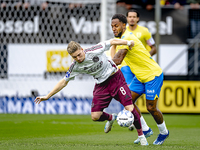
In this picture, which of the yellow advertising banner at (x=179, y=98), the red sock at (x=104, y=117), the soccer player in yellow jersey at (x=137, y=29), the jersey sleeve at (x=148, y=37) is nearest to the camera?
the red sock at (x=104, y=117)

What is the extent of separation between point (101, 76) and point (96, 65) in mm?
239

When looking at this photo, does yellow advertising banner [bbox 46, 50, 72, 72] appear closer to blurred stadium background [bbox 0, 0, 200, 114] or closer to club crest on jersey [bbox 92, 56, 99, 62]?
blurred stadium background [bbox 0, 0, 200, 114]

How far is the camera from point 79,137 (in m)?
6.42

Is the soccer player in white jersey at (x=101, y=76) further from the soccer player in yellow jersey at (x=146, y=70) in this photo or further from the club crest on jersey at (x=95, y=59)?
the soccer player in yellow jersey at (x=146, y=70)

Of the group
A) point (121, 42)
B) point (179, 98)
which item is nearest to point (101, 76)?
point (121, 42)

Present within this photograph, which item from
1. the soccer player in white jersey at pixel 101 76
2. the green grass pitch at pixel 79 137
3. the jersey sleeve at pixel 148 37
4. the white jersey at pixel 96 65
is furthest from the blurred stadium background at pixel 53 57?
the white jersey at pixel 96 65

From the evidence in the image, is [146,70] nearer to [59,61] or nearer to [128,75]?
[128,75]

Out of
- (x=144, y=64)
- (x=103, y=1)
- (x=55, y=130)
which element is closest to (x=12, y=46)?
(x=103, y=1)

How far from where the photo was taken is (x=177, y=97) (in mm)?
11102

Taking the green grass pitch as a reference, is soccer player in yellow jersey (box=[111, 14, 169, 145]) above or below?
above

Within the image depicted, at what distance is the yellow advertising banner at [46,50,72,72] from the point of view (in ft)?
38.4

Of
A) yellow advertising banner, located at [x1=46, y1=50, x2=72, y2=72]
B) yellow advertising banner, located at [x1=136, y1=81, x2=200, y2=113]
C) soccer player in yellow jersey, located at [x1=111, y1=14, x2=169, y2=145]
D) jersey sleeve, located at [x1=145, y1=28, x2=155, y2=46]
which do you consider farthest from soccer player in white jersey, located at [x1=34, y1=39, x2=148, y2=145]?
yellow advertising banner, located at [x1=46, y1=50, x2=72, y2=72]

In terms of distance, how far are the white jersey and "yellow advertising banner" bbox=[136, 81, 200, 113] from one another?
5.85m

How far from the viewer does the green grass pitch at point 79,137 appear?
5.28 meters
